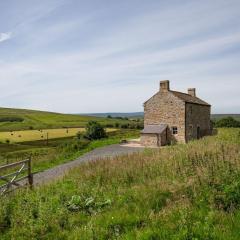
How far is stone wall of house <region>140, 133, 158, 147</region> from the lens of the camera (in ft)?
140

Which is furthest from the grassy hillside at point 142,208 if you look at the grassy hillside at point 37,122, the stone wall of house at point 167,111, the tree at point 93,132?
the grassy hillside at point 37,122

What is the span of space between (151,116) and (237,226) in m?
39.2

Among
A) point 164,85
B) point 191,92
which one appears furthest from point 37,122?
point 164,85

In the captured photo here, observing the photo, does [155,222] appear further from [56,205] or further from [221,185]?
[56,205]

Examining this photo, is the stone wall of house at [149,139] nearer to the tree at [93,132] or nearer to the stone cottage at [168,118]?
the stone cottage at [168,118]

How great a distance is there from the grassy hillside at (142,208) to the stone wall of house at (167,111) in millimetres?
31055

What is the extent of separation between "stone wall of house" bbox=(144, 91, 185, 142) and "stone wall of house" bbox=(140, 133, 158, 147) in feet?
8.65

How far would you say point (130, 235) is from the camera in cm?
676

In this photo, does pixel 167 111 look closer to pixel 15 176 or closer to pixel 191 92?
pixel 191 92

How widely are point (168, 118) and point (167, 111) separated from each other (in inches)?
36.1

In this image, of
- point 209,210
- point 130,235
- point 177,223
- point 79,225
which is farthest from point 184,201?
point 79,225

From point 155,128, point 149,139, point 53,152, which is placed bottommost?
point 53,152

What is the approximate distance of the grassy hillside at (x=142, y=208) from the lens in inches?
273

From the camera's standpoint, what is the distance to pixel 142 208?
8.38 m
